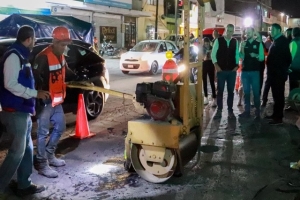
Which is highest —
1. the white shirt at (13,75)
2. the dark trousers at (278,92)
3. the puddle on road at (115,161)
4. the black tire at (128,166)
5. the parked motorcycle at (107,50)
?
the parked motorcycle at (107,50)

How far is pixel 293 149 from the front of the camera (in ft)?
21.4

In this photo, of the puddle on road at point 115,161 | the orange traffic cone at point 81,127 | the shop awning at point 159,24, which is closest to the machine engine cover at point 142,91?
the puddle on road at point 115,161

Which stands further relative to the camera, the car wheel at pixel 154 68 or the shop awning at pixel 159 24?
the shop awning at pixel 159 24

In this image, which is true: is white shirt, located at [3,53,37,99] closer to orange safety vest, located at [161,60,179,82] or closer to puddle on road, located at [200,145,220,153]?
orange safety vest, located at [161,60,179,82]

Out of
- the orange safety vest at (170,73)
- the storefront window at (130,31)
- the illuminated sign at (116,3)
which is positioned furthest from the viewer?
the storefront window at (130,31)

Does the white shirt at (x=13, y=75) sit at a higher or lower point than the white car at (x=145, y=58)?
lower

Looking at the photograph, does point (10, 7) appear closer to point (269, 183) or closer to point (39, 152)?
point (39, 152)

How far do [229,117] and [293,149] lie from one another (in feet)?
8.66

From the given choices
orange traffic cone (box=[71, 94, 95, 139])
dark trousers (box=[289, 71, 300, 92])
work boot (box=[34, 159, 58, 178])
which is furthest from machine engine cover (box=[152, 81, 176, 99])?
dark trousers (box=[289, 71, 300, 92])

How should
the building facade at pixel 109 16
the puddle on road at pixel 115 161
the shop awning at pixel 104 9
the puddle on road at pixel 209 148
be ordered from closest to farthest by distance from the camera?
the puddle on road at pixel 115 161 → the puddle on road at pixel 209 148 → the shop awning at pixel 104 9 → the building facade at pixel 109 16

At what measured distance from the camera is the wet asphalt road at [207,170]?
15.7 ft

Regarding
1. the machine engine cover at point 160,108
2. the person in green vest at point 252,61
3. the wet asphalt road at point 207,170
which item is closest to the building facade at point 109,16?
the person in green vest at point 252,61

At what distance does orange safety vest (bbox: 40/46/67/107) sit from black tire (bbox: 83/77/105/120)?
3036 mm

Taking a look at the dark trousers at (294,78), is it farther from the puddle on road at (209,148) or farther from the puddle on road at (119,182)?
the puddle on road at (119,182)
